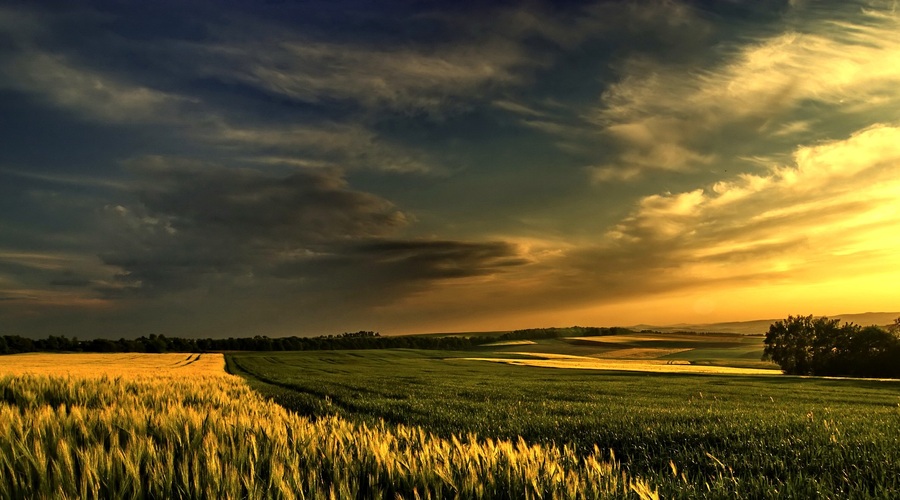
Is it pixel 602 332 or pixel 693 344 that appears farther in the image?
pixel 602 332

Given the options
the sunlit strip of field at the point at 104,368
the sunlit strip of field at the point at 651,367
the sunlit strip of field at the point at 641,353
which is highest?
the sunlit strip of field at the point at 104,368

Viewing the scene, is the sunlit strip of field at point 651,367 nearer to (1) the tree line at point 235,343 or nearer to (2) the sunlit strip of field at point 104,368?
(2) the sunlit strip of field at point 104,368

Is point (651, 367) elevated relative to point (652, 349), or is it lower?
elevated

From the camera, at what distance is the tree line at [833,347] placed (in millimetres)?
65188

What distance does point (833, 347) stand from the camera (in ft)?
234

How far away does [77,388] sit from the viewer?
14508mm

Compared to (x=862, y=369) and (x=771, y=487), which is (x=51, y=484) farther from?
(x=862, y=369)

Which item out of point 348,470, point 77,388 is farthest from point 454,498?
point 77,388

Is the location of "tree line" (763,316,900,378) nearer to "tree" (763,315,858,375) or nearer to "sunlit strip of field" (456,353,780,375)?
"tree" (763,315,858,375)

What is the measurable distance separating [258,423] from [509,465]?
3301mm

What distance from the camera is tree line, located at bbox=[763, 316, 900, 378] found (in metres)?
65.2

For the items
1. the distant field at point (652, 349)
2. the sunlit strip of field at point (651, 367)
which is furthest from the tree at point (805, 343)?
the distant field at point (652, 349)

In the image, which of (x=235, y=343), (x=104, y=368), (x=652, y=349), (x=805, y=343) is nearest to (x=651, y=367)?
(x=805, y=343)

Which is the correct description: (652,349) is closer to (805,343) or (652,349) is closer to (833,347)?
(805,343)
